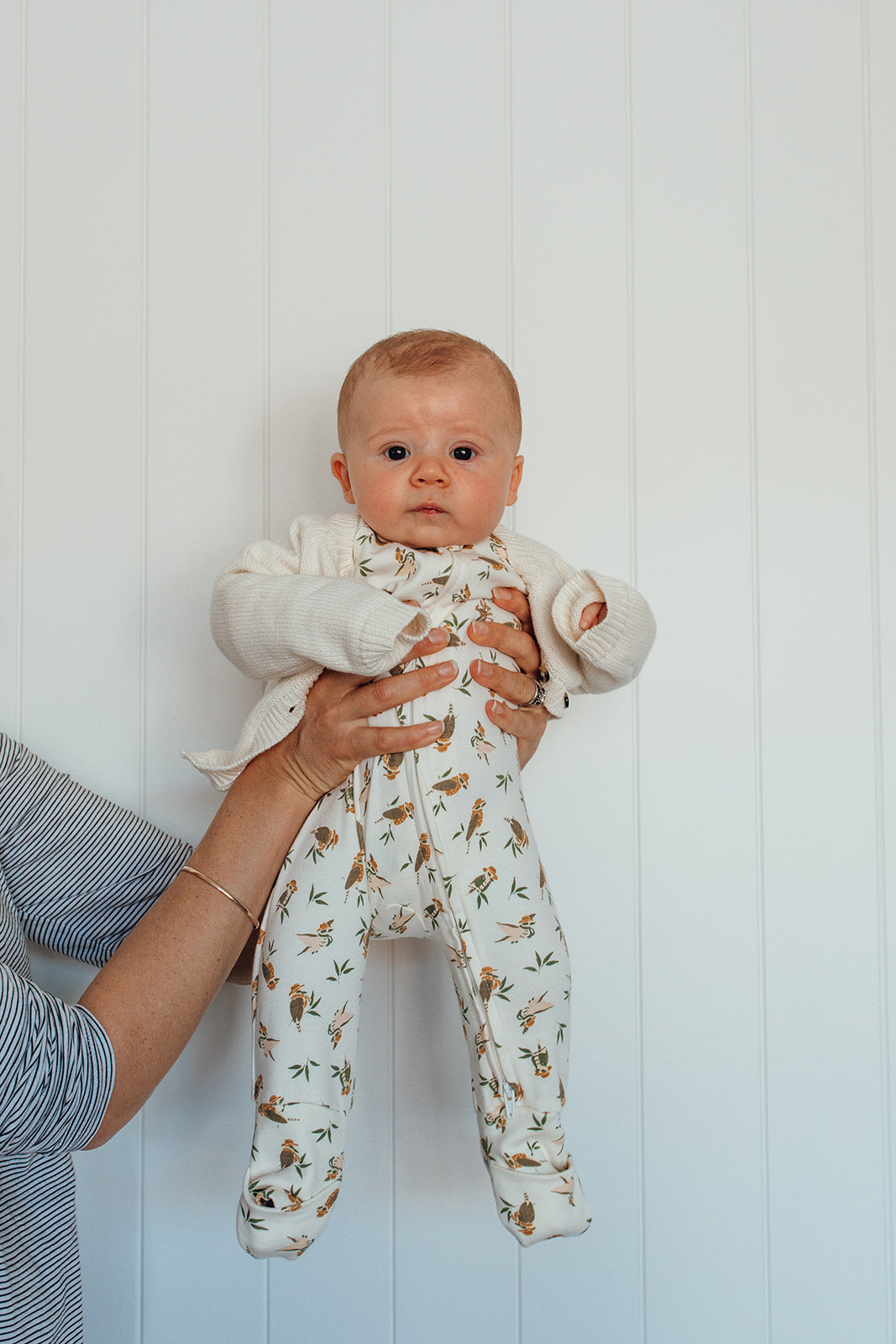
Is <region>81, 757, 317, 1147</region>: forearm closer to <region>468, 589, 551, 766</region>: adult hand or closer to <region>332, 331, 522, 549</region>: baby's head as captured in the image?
<region>468, 589, 551, 766</region>: adult hand

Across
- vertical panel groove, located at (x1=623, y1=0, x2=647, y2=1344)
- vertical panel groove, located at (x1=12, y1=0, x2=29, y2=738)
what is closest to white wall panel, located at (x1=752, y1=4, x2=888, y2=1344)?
vertical panel groove, located at (x1=623, y1=0, x2=647, y2=1344)

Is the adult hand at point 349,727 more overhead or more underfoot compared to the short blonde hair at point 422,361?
more underfoot

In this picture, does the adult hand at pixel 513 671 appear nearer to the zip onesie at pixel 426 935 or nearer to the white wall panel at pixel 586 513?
the zip onesie at pixel 426 935

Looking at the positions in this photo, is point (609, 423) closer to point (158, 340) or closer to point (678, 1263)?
point (158, 340)

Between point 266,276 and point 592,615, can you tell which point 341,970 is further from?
point 266,276

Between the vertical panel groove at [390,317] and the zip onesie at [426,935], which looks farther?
the vertical panel groove at [390,317]

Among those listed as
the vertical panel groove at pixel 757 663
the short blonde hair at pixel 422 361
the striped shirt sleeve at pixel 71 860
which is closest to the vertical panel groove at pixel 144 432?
the striped shirt sleeve at pixel 71 860

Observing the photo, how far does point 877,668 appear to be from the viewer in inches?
61.3

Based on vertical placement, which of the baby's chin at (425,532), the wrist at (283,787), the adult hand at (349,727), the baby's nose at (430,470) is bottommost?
the wrist at (283,787)

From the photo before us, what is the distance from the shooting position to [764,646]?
1.55 meters

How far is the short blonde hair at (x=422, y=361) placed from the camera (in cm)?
121

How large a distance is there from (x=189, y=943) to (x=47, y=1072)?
253 mm

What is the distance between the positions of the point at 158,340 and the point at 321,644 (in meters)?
0.75

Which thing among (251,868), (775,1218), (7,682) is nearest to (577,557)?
(251,868)
